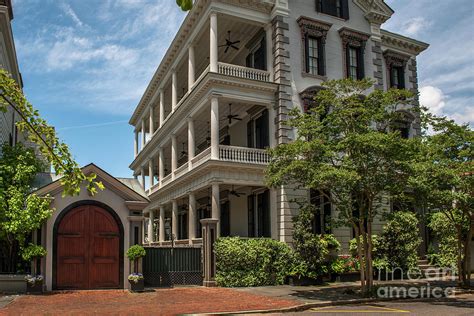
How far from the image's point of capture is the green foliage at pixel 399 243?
79.7ft

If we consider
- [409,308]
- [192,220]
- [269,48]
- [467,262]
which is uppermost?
[269,48]

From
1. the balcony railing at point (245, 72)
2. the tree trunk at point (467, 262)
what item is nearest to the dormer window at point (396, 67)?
the balcony railing at point (245, 72)

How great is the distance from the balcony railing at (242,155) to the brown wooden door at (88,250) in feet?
21.3

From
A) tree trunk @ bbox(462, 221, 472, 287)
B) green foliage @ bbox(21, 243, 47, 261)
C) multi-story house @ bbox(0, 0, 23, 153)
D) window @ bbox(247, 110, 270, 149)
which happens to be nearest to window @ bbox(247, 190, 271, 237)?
window @ bbox(247, 110, 270, 149)

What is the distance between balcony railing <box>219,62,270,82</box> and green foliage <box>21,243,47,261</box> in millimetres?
11622

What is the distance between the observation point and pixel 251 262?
21.8 meters

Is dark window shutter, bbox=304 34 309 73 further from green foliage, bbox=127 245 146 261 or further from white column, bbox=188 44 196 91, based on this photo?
green foliage, bbox=127 245 146 261

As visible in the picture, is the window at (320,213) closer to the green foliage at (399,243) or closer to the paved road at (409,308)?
the green foliage at (399,243)

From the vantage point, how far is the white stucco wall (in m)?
19.0

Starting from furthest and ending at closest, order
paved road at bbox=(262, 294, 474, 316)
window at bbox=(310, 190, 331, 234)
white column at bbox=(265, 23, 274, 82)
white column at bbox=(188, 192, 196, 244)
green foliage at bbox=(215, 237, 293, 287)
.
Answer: white column at bbox=(188, 192, 196, 244) < white column at bbox=(265, 23, 274, 82) < window at bbox=(310, 190, 331, 234) < green foliage at bbox=(215, 237, 293, 287) < paved road at bbox=(262, 294, 474, 316)

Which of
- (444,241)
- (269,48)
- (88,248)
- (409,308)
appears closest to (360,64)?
(269,48)

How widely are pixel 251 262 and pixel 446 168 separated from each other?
28.5 ft

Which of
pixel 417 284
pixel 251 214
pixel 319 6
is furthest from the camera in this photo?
pixel 251 214

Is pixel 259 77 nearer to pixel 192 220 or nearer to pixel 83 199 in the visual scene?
pixel 192 220
